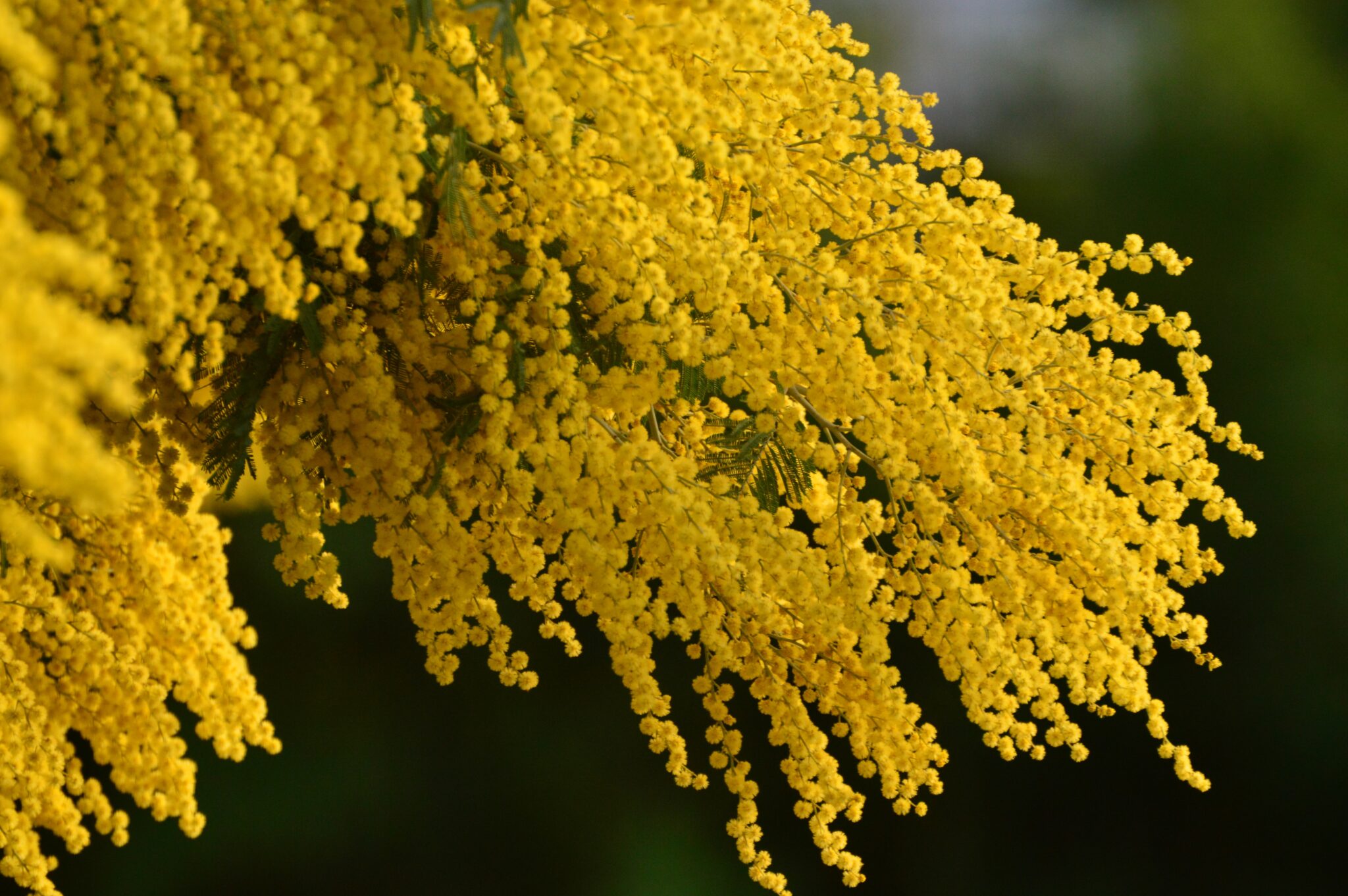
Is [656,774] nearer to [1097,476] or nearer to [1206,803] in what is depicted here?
[1206,803]

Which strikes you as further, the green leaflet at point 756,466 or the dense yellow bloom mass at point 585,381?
the green leaflet at point 756,466

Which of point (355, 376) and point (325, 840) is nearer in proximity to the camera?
point (355, 376)

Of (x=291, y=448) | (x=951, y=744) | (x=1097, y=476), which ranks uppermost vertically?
(x=951, y=744)

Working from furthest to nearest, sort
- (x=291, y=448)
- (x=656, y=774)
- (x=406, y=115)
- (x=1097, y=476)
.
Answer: (x=656, y=774)
(x=1097, y=476)
(x=291, y=448)
(x=406, y=115)

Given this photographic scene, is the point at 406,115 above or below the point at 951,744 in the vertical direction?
below

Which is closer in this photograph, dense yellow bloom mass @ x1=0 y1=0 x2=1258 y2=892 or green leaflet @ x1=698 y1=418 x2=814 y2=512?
dense yellow bloom mass @ x1=0 y1=0 x2=1258 y2=892

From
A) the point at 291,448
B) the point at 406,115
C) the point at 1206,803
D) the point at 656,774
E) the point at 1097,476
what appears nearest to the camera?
the point at 406,115

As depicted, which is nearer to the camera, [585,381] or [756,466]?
[585,381]

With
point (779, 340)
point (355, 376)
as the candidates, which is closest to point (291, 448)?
point (355, 376)
